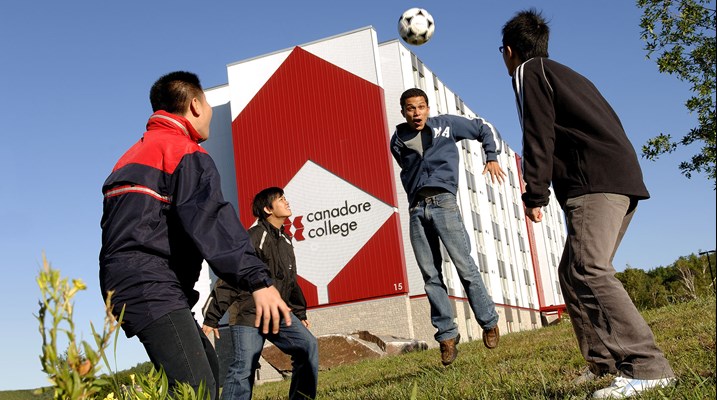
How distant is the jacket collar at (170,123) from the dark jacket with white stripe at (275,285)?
2.19 meters

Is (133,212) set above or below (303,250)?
below

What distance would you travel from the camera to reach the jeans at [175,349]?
3.65 m

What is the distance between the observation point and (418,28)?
17.1 metres

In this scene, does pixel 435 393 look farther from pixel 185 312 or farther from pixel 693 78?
pixel 693 78

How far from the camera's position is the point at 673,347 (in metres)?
6.02

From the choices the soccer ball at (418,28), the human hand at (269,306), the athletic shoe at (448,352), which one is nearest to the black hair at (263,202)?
the athletic shoe at (448,352)

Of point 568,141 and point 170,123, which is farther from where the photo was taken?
point 568,141

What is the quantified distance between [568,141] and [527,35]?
88 centimetres

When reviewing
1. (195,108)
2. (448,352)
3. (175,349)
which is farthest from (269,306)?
(448,352)

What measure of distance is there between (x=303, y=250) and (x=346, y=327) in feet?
14.0

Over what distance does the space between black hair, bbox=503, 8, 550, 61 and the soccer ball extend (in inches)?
480

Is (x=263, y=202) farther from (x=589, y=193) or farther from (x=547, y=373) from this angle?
(x=589, y=193)

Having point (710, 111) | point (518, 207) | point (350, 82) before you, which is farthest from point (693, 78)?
point (518, 207)

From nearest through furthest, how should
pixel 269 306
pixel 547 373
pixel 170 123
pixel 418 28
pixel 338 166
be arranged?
pixel 269 306 < pixel 170 123 < pixel 547 373 < pixel 418 28 < pixel 338 166
